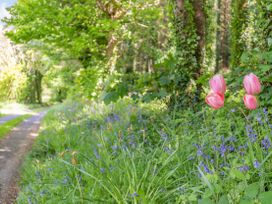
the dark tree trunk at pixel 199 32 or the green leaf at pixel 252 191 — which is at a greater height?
the dark tree trunk at pixel 199 32

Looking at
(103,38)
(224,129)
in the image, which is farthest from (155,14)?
(224,129)

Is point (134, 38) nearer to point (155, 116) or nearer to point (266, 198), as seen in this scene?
point (155, 116)

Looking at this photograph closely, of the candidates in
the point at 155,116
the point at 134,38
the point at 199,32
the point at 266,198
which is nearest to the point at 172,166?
the point at 266,198

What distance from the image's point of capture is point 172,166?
3.77 meters

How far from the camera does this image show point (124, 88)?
5.95m

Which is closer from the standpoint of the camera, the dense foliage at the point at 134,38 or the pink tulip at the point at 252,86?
the pink tulip at the point at 252,86

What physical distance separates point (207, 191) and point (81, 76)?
37.7 feet

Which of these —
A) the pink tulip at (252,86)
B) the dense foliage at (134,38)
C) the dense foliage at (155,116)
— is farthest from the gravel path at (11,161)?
the pink tulip at (252,86)

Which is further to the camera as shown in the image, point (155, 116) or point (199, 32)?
point (199, 32)

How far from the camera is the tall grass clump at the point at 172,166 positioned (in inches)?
106

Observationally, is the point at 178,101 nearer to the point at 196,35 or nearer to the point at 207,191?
the point at 196,35

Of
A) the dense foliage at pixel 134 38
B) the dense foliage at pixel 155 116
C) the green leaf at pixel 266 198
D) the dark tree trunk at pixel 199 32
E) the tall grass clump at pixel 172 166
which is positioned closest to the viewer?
the green leaf at pixel 266 198

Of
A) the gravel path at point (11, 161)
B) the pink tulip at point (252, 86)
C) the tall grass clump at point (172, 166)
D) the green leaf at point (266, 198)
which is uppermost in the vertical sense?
the pink tulip at point (252, 86)

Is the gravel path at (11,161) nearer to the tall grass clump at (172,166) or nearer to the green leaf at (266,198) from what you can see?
the tall grass clump at (172,166)
